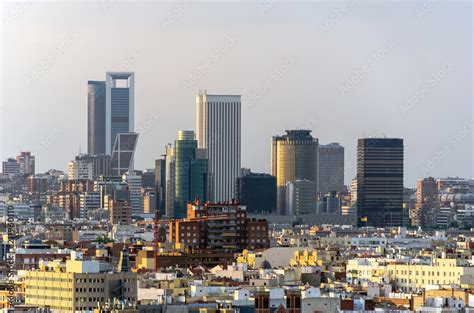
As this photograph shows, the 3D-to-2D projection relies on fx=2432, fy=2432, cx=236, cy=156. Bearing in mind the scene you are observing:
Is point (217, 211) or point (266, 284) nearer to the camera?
point (266, 284)

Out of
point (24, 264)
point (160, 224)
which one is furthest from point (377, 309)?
point (160, 224)

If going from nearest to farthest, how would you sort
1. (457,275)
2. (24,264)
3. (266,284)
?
(266,284) → (457,275) → (24,264)

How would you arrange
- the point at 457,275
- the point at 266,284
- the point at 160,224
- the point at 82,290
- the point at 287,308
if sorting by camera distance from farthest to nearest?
the point at 160,224
the point at 457,275
the point at 266,284
the point at 82,290
the point at 287,308

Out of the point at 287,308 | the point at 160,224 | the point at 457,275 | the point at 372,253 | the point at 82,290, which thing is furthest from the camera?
the point at 160,224

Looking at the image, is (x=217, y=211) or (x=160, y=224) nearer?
(x=217, y=211)

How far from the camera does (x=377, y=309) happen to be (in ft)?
255

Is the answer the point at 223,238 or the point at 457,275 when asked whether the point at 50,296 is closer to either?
the point at 457,275

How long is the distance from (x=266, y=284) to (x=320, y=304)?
16.8 metres

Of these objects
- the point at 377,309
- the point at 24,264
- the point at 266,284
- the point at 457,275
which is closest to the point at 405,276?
the point at 457,275

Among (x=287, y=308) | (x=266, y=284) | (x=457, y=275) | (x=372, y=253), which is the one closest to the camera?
(x=287, y=308)

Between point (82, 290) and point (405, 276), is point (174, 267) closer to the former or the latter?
point (405, 276)

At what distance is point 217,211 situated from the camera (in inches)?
5669

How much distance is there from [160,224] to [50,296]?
94691mm

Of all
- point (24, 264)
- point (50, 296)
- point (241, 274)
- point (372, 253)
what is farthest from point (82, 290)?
point (372, 253)
